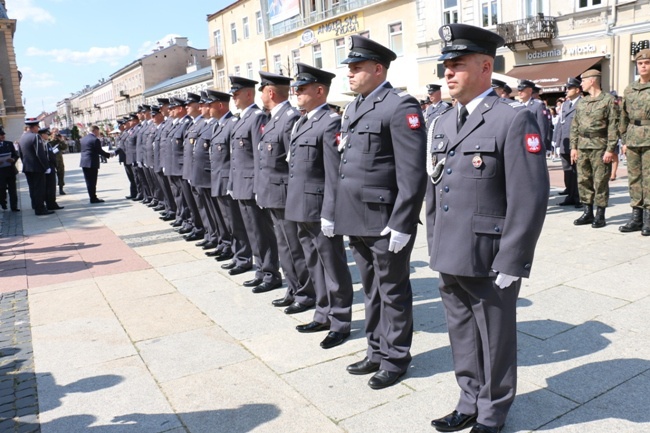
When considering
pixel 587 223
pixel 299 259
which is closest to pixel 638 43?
pixel 587 223

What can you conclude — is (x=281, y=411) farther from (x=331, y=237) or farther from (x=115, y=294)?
(x=115, y=294)

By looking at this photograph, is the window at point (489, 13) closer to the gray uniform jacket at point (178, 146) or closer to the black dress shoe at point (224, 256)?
the gray uniform jacket at point (178, 146)

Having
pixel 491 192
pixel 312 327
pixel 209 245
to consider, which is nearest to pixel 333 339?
pixel 312 327

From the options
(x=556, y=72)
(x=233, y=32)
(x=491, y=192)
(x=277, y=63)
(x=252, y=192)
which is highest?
(x=233, y=32)

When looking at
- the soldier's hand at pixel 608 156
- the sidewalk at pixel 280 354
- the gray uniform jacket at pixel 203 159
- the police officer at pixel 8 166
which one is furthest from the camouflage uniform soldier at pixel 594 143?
the police officer at pixel 8 166

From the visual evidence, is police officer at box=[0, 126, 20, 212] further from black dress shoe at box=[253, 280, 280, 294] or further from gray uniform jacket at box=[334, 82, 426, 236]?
gray uniform jacket at box=[334, 82, 426, 236]

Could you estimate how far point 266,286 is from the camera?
5.83m

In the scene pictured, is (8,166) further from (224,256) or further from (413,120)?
(413,120)

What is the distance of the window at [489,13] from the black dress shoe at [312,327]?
21783 millimetres

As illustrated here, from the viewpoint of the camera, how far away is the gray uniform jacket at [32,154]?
1214cm

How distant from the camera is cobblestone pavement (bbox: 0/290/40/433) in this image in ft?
11.3

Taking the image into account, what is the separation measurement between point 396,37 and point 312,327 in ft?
88.4

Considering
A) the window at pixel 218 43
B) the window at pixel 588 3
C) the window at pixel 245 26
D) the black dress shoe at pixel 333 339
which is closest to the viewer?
the black dress shoe at pixel 333 339

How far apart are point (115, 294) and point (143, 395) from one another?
2712mm
